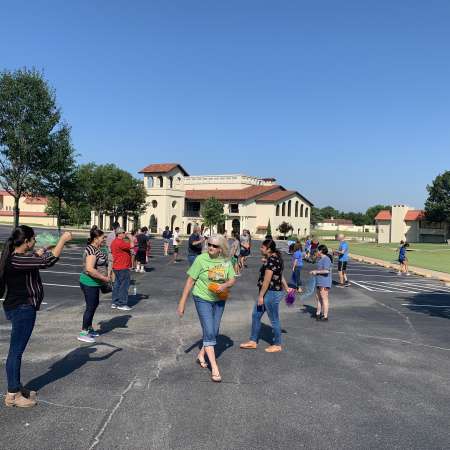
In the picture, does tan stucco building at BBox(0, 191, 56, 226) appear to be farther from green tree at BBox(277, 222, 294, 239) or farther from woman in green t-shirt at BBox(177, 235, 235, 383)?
woman in green t-shirt at BBox(177, 235, 235, 383)

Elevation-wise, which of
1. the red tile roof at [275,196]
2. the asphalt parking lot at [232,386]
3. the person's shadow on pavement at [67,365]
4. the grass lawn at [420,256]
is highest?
the red tile roof at [275,196]

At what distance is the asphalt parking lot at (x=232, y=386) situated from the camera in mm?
4062

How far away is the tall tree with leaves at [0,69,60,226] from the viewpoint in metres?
26.3

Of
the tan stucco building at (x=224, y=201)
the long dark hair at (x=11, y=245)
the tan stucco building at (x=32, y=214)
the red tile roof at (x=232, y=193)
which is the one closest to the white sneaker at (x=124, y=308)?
the long dark hair at (x=11, y=245)

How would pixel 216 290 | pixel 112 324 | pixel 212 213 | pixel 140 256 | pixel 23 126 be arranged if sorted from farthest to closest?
pixel 212 213
pixel 23 126
pixel 140 256
pixel 112 324
pixel 216 290

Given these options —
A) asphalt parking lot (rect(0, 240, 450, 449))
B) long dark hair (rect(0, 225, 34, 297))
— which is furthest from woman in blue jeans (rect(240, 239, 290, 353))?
long dark hair (rect(0, 225, 34, 297))

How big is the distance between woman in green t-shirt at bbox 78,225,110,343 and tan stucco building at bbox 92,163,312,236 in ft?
194

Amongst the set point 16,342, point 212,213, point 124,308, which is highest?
point 212,213

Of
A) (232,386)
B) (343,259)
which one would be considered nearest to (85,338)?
(232,386)

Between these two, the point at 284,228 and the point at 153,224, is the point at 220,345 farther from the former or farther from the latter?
the point at 284,228

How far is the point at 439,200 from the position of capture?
78.0 meters

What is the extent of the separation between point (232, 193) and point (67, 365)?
70.2 m

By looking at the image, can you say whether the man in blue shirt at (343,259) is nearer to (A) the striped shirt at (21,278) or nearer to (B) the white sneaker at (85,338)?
(B) the white sneaker at (85,338)

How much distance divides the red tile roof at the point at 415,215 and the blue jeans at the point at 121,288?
75542 mm
